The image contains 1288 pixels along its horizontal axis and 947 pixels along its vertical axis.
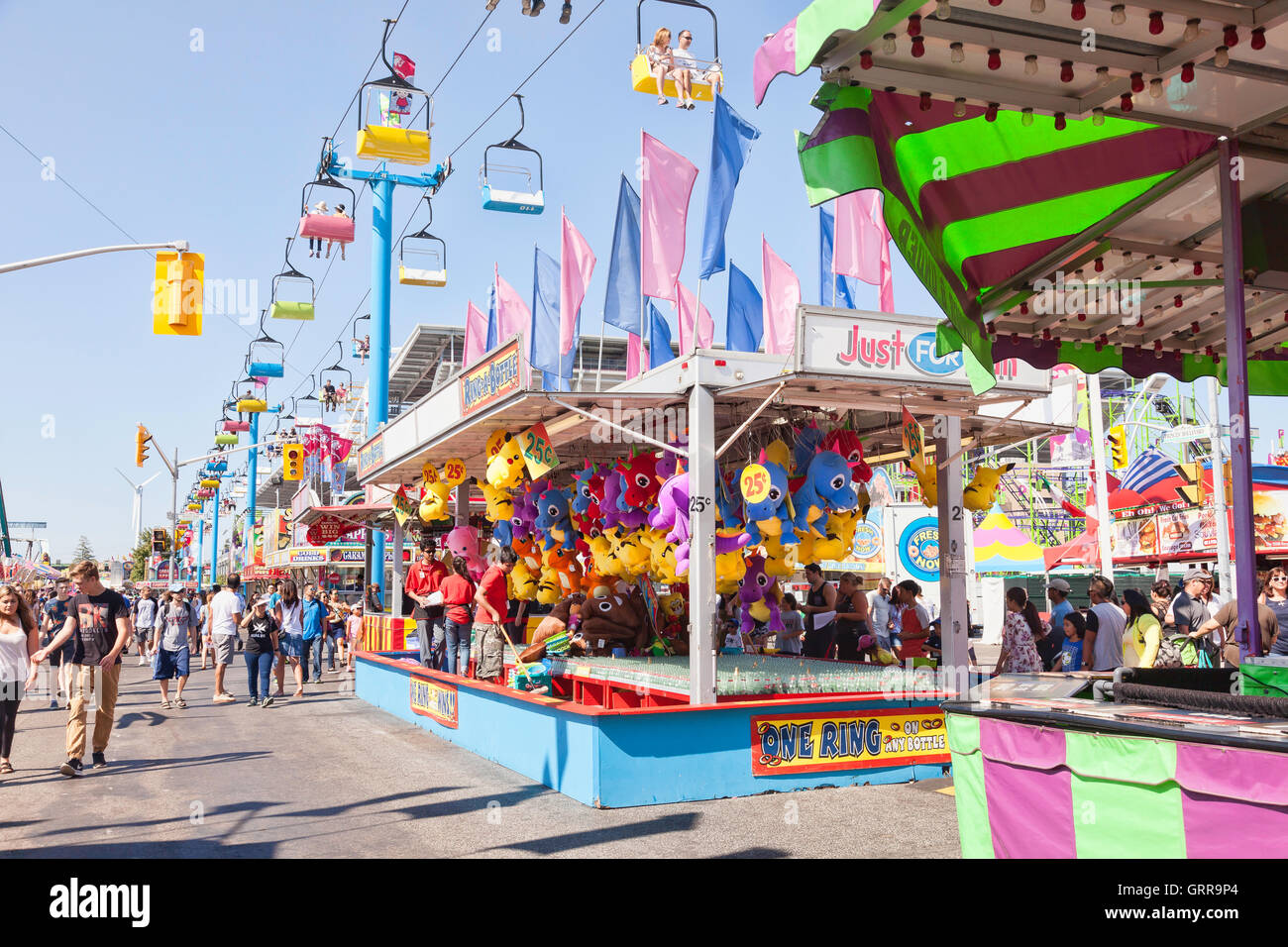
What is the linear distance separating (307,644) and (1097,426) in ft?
56.2

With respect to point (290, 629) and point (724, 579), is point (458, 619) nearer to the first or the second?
point (724, 579)

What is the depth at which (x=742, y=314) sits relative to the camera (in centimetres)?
1134

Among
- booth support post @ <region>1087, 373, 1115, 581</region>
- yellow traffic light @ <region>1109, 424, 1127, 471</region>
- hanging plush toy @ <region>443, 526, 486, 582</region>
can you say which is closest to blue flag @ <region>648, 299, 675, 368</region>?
hanging plush toy @ <region>443, 526, 486, 582</region>

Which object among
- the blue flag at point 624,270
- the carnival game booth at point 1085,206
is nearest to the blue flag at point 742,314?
the blue flag at point 624,270

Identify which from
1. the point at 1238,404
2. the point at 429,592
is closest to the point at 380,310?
the point at 429,592

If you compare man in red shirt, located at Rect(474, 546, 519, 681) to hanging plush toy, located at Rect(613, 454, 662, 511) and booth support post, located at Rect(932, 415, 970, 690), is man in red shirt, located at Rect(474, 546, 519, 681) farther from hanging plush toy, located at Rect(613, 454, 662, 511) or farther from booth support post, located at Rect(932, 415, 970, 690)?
booth support post, located at Rect(932, 415, 970, 690)

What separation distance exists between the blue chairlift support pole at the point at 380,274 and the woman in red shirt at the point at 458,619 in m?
10.8

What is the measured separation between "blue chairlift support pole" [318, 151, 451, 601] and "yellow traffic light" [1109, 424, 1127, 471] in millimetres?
20996

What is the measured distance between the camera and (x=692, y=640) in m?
8.64

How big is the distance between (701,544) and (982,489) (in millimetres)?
3546
